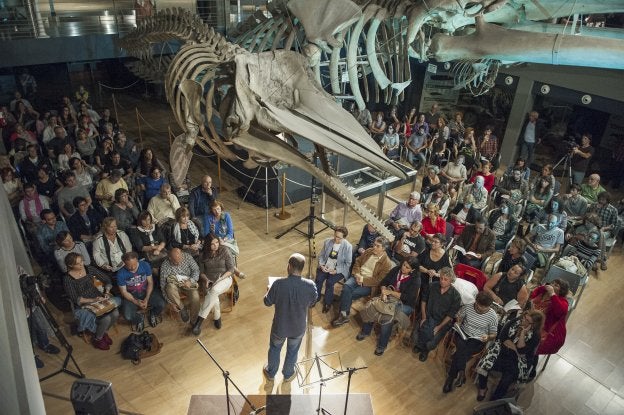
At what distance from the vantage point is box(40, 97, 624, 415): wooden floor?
4.86 meters

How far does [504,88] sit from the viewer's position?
460 inches

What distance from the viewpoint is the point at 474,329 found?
4.79 m

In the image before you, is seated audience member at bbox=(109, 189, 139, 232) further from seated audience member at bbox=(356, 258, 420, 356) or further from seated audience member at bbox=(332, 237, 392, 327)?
seated audience member at bbox=(356, 258, 420, 356)

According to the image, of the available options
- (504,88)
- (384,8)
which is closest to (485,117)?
(504,88)

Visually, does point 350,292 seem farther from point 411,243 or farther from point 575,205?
point 575,205

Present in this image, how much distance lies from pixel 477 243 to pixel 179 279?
4.10 meters

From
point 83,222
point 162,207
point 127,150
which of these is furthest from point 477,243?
point 127,150

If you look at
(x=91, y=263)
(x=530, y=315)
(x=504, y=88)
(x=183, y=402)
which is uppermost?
(x=504, y=88)

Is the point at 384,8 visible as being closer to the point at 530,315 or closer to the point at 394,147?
the point at 530,315

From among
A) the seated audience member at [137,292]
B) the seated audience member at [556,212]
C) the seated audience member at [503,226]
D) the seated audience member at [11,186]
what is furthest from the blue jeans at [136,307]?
the seated audience member at [556,212]

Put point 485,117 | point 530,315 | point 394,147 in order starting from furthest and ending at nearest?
point 485,117
point 394,147
point 530,315

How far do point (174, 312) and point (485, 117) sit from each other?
1044 cm

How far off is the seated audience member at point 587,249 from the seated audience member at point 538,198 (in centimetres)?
83

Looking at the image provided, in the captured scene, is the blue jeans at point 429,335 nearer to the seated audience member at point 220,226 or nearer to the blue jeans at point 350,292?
the blue jeans at point 350,292
